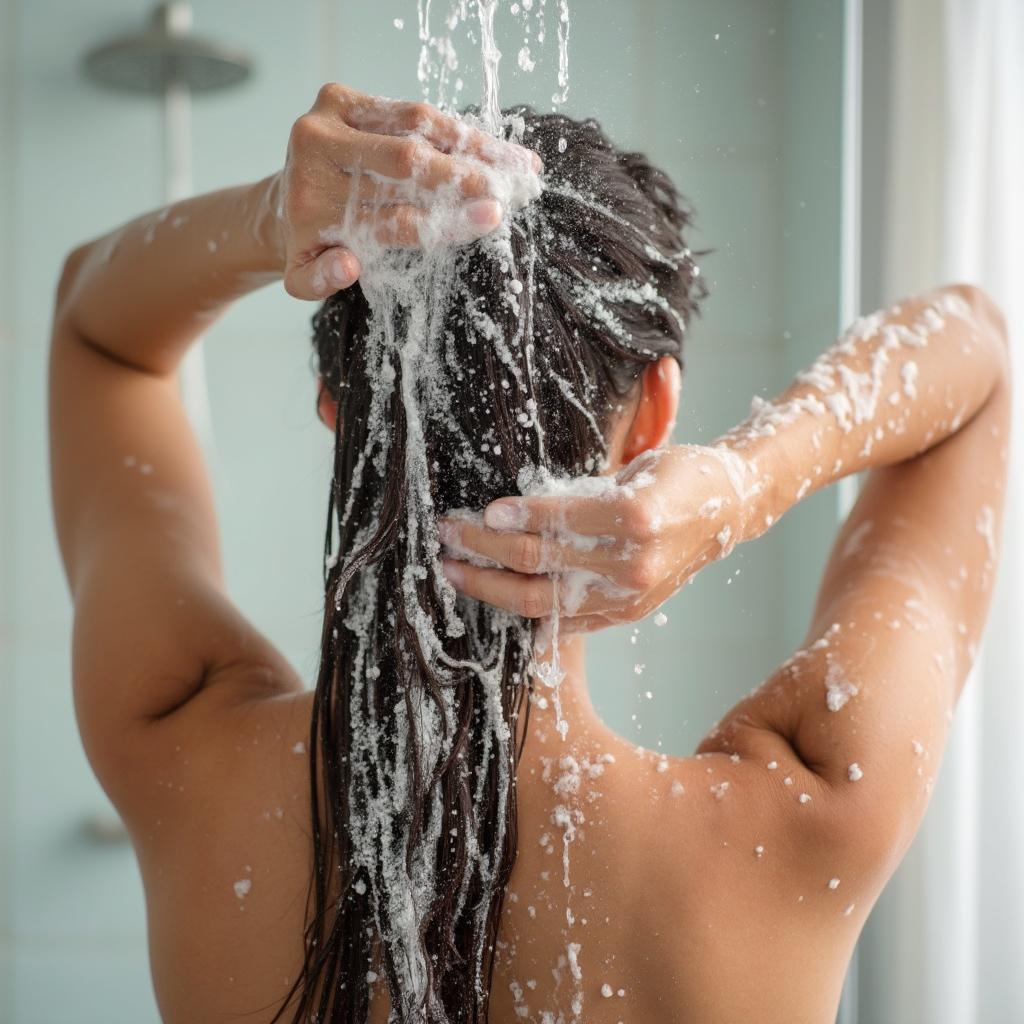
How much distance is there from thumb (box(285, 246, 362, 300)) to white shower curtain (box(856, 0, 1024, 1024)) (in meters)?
0.71

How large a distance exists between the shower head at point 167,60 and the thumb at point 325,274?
92 centimetres

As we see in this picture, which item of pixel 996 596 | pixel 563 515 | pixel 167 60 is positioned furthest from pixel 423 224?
pixel 167 60

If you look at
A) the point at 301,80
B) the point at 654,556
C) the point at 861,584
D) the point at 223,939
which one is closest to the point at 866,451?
the point at 861,584

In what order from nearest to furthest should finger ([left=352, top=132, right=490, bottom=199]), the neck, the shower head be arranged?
finger ([left=352, top=132, right=490, bottom=199]) → the neck → the shower head

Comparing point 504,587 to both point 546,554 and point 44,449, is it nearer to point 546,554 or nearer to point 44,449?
point 546,554

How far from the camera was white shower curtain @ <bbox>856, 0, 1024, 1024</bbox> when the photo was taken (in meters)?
0.98

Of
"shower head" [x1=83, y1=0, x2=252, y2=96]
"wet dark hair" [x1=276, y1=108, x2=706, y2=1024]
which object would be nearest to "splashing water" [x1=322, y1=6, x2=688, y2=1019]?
"wet dark hair" [x1=276, y1=108, x2=706, y2=1024]

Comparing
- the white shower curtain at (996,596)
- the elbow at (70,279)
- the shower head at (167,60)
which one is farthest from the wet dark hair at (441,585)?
the shower head at (167,60)

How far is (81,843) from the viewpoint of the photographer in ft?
4.66

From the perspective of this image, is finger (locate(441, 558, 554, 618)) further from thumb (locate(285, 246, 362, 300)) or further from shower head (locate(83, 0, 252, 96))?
shower head (locate(83, 0, 252, 96))

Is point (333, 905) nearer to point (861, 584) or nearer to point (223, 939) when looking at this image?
point (223, 939)

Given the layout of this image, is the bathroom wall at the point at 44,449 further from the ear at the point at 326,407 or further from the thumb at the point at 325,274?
the thumb at the point at 325,274

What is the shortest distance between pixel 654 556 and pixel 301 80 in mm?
1013

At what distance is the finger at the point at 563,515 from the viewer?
0.54 metres
